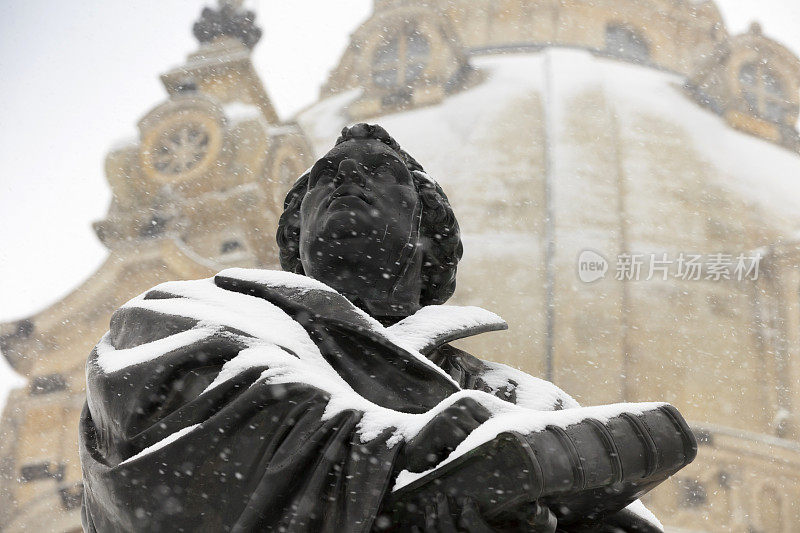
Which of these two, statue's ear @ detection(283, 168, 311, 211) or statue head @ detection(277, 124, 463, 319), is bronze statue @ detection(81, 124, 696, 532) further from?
statue's ear @ detection(283, 168, 311, 211)

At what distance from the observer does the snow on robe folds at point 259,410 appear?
172 cm

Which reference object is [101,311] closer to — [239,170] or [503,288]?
[239,170]

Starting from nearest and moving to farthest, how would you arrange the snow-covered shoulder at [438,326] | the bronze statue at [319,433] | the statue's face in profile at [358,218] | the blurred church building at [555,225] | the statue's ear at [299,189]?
the bronze statue at [319,433] < the snow-covered shoulder at [438,326] < the statue's face in profile at [358,218] < the statue's ear at [299,189] < the blurred church building at [555,225]

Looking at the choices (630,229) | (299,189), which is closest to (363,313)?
(299,189)

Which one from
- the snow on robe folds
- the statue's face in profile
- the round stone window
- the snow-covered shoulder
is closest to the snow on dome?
the round stone window

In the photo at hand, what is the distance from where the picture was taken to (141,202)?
16.3m

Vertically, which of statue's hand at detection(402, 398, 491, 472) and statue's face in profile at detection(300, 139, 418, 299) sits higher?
statue's face in profile at detection(300, 139, 418, 299)

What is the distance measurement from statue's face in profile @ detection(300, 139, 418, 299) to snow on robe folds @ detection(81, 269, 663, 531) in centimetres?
28

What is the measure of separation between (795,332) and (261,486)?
15491 millimetres

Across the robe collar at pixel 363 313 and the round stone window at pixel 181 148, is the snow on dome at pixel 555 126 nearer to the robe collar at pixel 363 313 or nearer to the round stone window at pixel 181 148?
the round stone window at pixel 181 148

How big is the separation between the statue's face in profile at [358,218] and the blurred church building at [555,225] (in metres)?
11.0

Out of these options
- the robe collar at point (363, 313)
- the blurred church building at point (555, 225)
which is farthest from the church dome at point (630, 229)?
the robe collar at point (363, 313)

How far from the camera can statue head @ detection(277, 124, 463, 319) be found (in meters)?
2.47

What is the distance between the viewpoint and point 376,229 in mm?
2482
